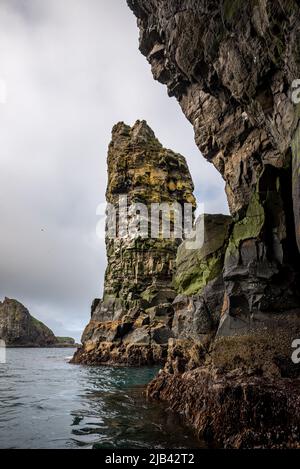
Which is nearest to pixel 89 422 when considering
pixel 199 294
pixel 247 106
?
pixel 199 294

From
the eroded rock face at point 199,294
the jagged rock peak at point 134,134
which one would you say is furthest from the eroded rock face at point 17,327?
the eroded rock face at point 199,294

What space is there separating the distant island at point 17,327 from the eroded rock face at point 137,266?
9431cm

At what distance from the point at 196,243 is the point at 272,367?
34.5ft

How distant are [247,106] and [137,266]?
39.1 metres

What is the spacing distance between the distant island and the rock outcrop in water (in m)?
136

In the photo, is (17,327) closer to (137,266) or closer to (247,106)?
(137,266)

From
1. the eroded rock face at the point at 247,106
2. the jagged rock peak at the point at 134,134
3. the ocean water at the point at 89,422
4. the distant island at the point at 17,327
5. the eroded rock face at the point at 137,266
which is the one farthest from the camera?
the distant island at the point at 17,327

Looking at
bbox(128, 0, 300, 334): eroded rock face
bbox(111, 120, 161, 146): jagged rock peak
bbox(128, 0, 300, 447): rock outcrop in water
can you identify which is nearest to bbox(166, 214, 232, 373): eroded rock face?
bbox(128, 0, 300, 447): rock outcrop in water

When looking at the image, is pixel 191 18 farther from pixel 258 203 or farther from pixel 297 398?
pixel 297 398

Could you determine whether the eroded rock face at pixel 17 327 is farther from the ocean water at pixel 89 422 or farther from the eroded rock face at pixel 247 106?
the ocean water at pixel 89 422

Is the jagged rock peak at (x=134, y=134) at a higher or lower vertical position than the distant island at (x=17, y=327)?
higher

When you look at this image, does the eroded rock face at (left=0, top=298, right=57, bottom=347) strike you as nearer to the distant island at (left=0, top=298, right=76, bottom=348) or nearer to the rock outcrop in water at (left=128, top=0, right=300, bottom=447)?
the distant island at (left=0, top=298, right=76, bottom=348)

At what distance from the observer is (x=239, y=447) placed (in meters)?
7.70

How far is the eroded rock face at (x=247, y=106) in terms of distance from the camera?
12586mm
